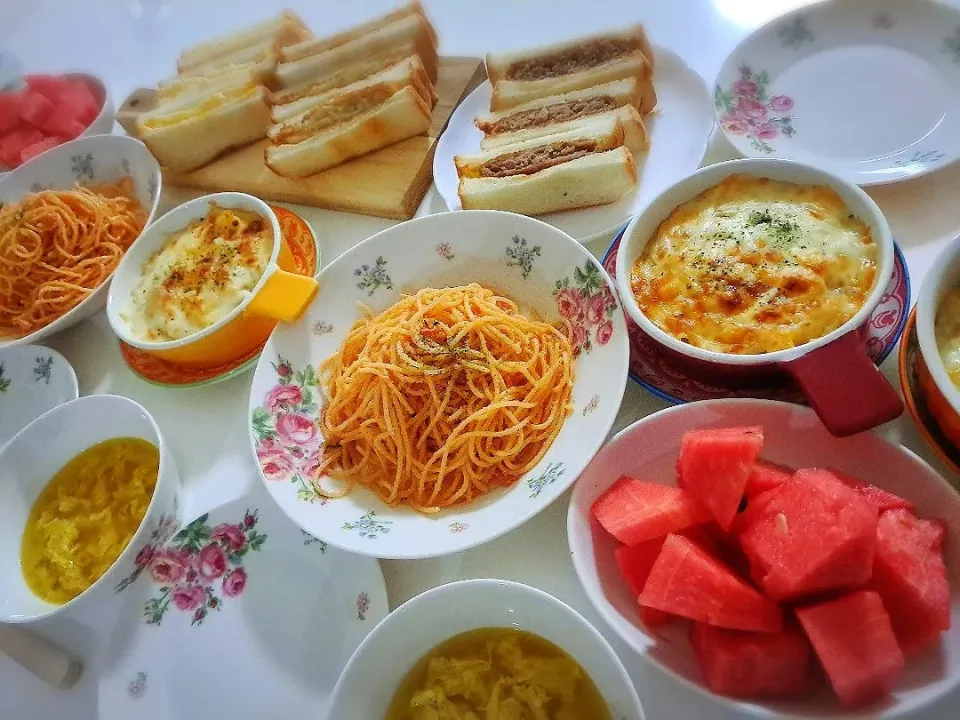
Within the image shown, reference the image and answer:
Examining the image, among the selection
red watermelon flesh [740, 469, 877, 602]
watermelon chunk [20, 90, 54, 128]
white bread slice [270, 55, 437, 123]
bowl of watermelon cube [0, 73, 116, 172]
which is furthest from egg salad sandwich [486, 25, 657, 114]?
watermelon chunk [20, 90, 54, 128]

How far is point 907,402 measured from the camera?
1.27 meters

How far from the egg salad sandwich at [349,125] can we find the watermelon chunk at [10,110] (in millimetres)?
1105

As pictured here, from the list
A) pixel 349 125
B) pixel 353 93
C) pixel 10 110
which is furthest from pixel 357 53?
pixel 10 110

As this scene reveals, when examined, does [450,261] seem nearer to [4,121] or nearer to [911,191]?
[911,191]

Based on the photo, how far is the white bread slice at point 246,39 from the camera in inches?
106

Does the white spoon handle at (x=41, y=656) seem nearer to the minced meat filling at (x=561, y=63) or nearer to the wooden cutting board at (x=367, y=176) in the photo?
the wooden cutting board at (x=367, y=176)

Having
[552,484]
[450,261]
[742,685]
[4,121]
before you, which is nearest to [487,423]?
[552,484]

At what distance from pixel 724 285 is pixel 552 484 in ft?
1.74

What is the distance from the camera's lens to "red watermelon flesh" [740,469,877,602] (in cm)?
100

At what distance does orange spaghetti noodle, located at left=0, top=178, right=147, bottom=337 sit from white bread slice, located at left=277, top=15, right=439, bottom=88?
0.79 meters

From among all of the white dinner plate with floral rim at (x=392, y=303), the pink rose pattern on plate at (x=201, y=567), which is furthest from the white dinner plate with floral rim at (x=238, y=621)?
the white dinner plate with floral rim at (x=392, y=303)

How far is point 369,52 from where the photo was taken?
2.49 metres

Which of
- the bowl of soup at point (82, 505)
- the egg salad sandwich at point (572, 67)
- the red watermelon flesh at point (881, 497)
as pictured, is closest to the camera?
the red watermelon flesh at point (881, 497)

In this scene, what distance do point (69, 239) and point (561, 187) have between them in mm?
1526
